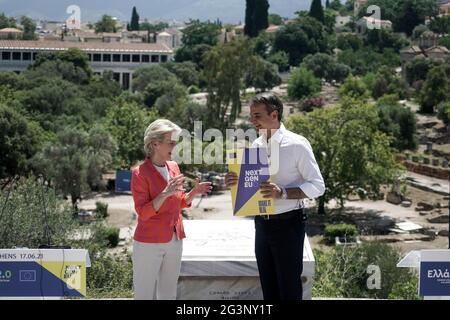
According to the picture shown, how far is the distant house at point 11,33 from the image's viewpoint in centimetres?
3325

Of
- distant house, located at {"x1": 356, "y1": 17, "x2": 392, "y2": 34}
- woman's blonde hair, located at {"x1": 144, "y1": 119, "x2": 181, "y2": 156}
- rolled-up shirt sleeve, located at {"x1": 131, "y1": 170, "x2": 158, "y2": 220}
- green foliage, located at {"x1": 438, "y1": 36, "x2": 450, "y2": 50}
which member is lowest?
rolled-up shirt sleeve, located at {"x1": 131, "y1": 170, "x2": 158, "y2": 220}

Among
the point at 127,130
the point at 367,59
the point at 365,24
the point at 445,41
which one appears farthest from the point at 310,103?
the point at 127,130

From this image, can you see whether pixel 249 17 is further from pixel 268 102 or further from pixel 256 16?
pixel 268 102

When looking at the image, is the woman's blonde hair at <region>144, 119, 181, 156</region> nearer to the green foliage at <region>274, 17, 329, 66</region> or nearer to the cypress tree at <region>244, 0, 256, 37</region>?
the green foliage at <region>274, 17, 329, 66</region>

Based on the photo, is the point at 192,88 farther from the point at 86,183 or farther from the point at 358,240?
the point at 358,240

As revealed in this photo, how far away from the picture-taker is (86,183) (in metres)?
26.1

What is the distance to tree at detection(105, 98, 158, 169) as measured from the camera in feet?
102

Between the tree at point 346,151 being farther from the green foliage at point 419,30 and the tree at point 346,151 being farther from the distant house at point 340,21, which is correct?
the distant house at point 340,21

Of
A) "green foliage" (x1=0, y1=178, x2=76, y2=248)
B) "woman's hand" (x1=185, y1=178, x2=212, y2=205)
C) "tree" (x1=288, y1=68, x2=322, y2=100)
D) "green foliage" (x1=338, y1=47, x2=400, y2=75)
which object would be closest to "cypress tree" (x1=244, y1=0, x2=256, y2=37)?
"green foliage" (x1=338, y1=47, x2=400, y2=75)

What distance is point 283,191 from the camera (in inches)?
156

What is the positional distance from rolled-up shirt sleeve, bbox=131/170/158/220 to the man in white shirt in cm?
58
